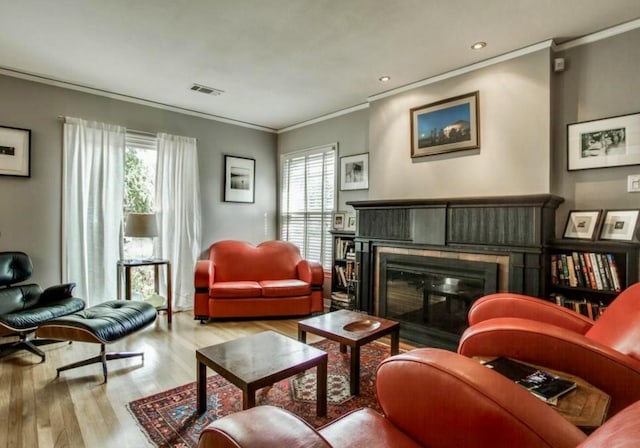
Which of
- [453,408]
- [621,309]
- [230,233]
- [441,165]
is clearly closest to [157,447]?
[453,408]

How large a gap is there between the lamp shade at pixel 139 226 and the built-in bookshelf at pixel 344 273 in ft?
6.92

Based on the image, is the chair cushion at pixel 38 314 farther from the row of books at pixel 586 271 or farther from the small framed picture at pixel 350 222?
the row of books at pixel 586 271

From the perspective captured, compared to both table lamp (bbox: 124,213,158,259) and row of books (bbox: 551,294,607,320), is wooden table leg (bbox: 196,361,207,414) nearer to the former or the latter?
table lamp (bbox: 124,213,158,259)

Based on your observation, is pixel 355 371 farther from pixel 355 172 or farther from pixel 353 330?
pixel 355 172

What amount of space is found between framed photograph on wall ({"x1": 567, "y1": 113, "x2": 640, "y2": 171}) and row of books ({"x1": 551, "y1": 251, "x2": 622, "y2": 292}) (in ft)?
2.28

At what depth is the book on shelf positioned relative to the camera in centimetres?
120

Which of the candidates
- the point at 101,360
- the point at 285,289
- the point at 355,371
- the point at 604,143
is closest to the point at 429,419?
the point at 355,371

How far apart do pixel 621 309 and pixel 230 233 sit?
4.33 m

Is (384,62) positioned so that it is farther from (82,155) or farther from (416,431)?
(82,155)

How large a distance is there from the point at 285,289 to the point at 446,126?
2428mm

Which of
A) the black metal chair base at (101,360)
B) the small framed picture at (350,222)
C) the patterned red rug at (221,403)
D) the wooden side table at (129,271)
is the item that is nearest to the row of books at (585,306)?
the patterned red rug at (221,403)

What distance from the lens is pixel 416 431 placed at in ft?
3.74

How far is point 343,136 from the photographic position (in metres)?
4.54

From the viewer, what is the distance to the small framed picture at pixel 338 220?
4.45 m
